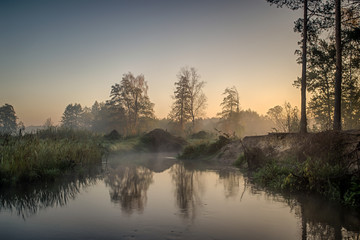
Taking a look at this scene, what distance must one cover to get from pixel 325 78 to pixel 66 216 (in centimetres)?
3658

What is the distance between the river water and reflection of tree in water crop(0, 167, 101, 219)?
0.9 inches

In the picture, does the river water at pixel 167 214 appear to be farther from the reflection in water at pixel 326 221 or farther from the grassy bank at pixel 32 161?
the grassy bank at pixel 32 161

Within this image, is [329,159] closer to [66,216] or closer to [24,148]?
[66,216]

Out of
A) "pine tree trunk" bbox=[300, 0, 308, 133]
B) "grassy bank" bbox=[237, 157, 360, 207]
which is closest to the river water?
"grassy bank" bbox=[237, 157, 360, 207]

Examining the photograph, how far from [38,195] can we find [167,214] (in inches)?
188

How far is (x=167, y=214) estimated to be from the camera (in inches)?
255

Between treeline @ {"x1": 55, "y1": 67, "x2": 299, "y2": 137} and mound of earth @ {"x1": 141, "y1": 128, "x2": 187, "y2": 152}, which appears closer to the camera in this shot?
mound of earth @ {"x1": 141, "y1": 128, "x2": 187, "y2": 152}

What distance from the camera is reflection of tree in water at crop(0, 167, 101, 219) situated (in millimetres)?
7193

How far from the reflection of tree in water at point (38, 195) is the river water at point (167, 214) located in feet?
0.08

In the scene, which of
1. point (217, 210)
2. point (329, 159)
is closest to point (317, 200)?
point (329, 159)

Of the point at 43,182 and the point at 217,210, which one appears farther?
the point at 43,182

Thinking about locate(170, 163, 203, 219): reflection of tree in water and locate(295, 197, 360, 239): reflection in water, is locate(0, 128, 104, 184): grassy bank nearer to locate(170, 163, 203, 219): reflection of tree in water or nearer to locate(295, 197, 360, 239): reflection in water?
locate(170, 163, 203, 219): reflection of tree in water

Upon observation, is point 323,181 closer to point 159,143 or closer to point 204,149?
point 204,149

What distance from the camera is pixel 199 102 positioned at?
58188 millimetres
